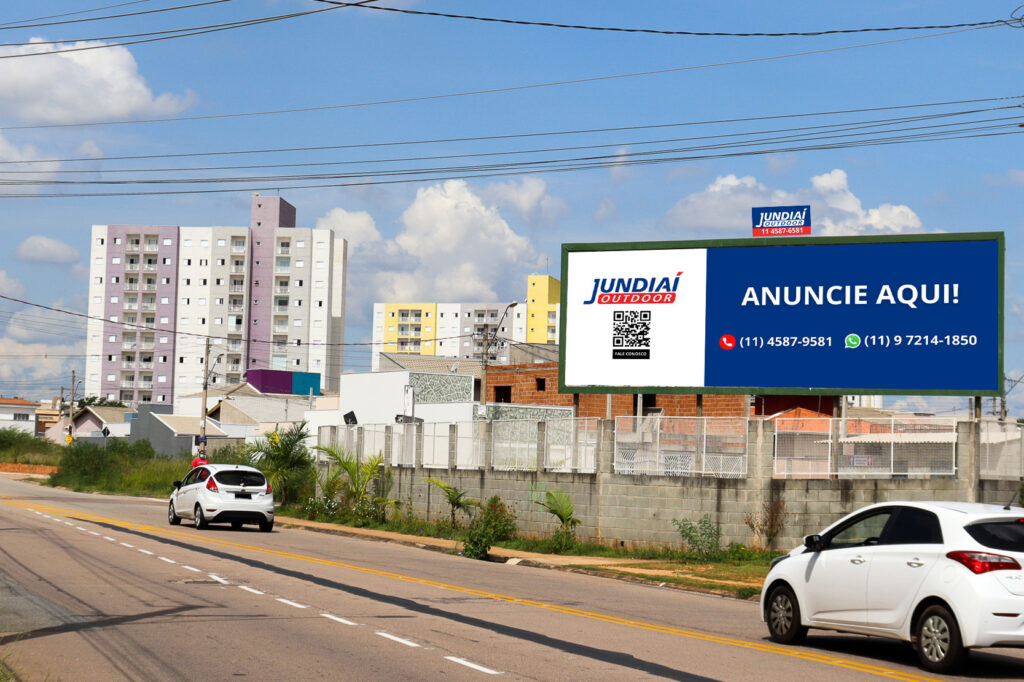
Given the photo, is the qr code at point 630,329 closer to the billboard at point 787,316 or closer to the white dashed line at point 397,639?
the billboard at point 787,316

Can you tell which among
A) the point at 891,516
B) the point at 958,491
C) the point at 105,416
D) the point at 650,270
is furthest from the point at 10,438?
the point at 891,516

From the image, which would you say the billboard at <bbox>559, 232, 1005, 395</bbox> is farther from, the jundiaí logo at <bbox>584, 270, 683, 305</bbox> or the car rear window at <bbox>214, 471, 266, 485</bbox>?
the car rear window at <bbox>214, 471, 266, 485</bbox>

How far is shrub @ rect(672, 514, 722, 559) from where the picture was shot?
81.5 feet

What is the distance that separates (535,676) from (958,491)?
1701 centimetres

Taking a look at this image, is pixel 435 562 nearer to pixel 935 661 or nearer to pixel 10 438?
pixel 935 661

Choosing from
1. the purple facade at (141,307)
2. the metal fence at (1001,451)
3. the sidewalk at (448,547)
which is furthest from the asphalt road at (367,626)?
the purple facade at (141,307)

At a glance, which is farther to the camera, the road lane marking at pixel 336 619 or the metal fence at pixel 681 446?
the metal fence at pixel 681 446

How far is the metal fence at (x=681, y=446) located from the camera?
25172mm

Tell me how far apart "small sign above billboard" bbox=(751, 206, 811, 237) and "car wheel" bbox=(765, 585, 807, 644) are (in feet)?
90.7

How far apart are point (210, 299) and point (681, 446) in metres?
115

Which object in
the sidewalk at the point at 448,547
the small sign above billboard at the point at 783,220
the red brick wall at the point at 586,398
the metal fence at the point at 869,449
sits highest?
the small sign above billboard at the point at 783,220

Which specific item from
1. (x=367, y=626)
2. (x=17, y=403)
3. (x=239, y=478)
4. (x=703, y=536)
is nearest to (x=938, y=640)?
(x=367, y=626)

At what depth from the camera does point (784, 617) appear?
42.5 feet

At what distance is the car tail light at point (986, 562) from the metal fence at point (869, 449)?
14104mm
